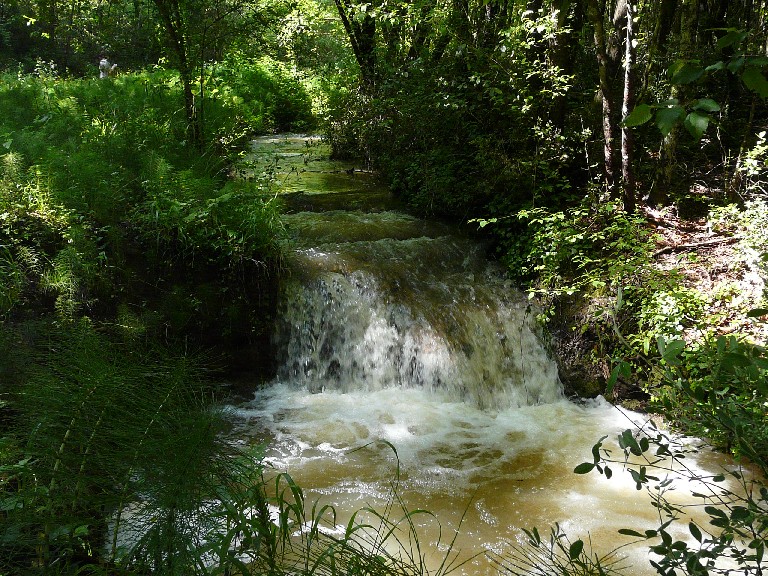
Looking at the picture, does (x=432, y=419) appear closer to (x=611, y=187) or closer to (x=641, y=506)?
(x=641, y=506)

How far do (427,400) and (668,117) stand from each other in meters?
4.68

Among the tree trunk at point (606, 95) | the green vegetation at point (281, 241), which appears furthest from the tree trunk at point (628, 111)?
the tree trunk at point (606, 95)

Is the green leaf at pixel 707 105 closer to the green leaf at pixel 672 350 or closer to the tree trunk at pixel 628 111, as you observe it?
the green leaf at pixel 672 350

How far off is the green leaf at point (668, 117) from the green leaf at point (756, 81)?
142 millimetres

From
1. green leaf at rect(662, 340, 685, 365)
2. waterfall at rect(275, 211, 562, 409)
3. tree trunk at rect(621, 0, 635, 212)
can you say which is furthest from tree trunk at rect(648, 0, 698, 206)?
green leaf at rect(662, 340, 685, 365)

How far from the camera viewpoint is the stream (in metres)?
4.23

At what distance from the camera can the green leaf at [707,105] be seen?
4.63 feet

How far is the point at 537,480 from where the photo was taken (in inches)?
181

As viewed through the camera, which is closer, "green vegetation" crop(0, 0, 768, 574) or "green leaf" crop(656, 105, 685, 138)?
"green leaf" crop(656, 105, 685, 138)

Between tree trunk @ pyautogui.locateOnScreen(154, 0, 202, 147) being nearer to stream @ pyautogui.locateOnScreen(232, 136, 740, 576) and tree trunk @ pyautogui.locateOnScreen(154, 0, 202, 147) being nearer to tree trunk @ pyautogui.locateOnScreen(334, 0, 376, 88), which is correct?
stream @ pyautogui.locateOnScreen(232, 136, 740, 576)

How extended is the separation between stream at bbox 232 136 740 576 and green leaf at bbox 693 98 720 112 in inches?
116

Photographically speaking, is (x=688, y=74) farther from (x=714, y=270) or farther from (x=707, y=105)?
(x=714, y=270)

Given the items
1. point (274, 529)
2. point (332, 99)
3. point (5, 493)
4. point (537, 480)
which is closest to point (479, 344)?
point (537, 480)

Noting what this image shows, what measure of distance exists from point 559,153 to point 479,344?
8.44 feet
